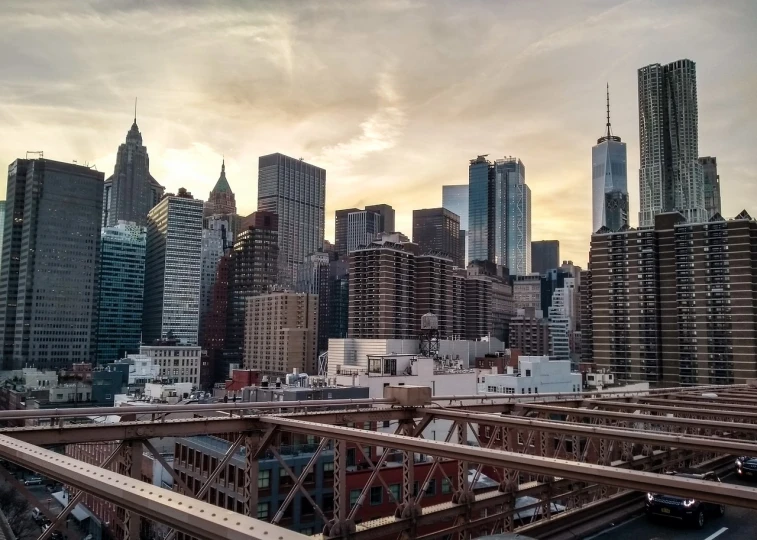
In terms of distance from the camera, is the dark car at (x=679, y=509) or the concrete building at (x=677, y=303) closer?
the dark car at (x=679, y=509)

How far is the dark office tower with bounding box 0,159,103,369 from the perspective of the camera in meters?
183

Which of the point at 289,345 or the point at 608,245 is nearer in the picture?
the point at 608,245

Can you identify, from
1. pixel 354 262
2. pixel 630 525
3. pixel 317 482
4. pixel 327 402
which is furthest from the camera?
pixel 354 262

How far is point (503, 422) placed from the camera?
Result: 12.4 metres

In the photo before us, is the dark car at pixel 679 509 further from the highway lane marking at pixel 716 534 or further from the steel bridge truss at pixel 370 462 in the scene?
the steel bridge truss at pixel 370 462

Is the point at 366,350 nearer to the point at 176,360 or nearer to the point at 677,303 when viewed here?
the point at 176,360

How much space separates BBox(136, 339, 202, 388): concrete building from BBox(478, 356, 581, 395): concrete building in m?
93.9

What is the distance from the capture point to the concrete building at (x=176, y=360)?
16350 centimetres

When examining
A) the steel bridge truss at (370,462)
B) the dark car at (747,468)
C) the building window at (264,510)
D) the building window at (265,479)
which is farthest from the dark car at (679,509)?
the building window at (265,479)

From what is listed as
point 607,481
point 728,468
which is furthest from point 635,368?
point 607,481

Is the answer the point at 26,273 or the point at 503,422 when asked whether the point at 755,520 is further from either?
the point at 26,273

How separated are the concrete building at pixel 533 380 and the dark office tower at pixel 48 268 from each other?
143 meters

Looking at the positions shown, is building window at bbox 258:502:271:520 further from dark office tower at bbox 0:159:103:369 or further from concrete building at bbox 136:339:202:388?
dark office tower at bbox 0:159:103:369

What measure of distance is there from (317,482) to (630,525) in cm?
3070
